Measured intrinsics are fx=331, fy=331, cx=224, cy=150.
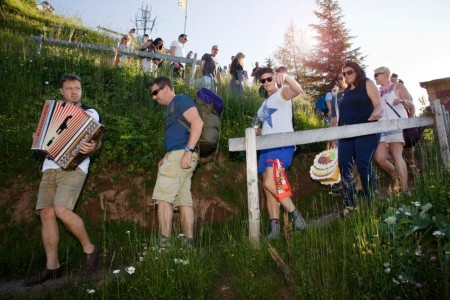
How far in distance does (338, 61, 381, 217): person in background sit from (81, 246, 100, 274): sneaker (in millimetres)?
3117

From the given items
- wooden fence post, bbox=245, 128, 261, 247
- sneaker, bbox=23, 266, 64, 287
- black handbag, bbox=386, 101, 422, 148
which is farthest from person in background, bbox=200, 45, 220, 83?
sneaker, bbox=23, 266, 64, 287

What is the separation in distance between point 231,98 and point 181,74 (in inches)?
145

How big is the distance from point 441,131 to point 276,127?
2538 mm

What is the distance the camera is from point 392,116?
5.51m

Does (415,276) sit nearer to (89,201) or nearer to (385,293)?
(385,293)

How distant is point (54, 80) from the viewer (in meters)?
8.16

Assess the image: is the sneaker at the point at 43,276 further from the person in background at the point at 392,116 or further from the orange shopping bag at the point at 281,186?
the person in background at the point at 392,116

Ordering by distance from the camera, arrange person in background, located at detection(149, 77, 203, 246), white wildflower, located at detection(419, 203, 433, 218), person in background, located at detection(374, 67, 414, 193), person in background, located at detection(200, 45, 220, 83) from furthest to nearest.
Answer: person in background, located at detection(200, 45, 220, 83) < person in background, located at detection(374, 67, 414, 193) < person in background, located at detection(149, 77, 203, 246) < white wildflower, located at detection(419, 203, 433, 218)

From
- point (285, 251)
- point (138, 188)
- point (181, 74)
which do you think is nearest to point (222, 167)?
point (138, 188)

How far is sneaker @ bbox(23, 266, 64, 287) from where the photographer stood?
353 cm

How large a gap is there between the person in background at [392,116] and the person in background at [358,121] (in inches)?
28.7

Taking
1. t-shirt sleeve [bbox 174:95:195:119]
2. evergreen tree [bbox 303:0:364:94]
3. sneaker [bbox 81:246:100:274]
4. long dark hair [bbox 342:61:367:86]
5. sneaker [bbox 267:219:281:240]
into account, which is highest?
evergreen tree [bbox 303:0:364:94]

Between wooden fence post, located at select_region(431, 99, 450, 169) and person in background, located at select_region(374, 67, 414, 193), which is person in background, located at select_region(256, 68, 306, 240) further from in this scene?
wooden fence post, located at select_region(431, 99, 450, 169)

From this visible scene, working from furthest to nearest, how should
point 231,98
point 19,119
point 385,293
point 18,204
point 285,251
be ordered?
point 231,98 < point 19,119 < point 18,204 < point 285,251 < point 385,293
